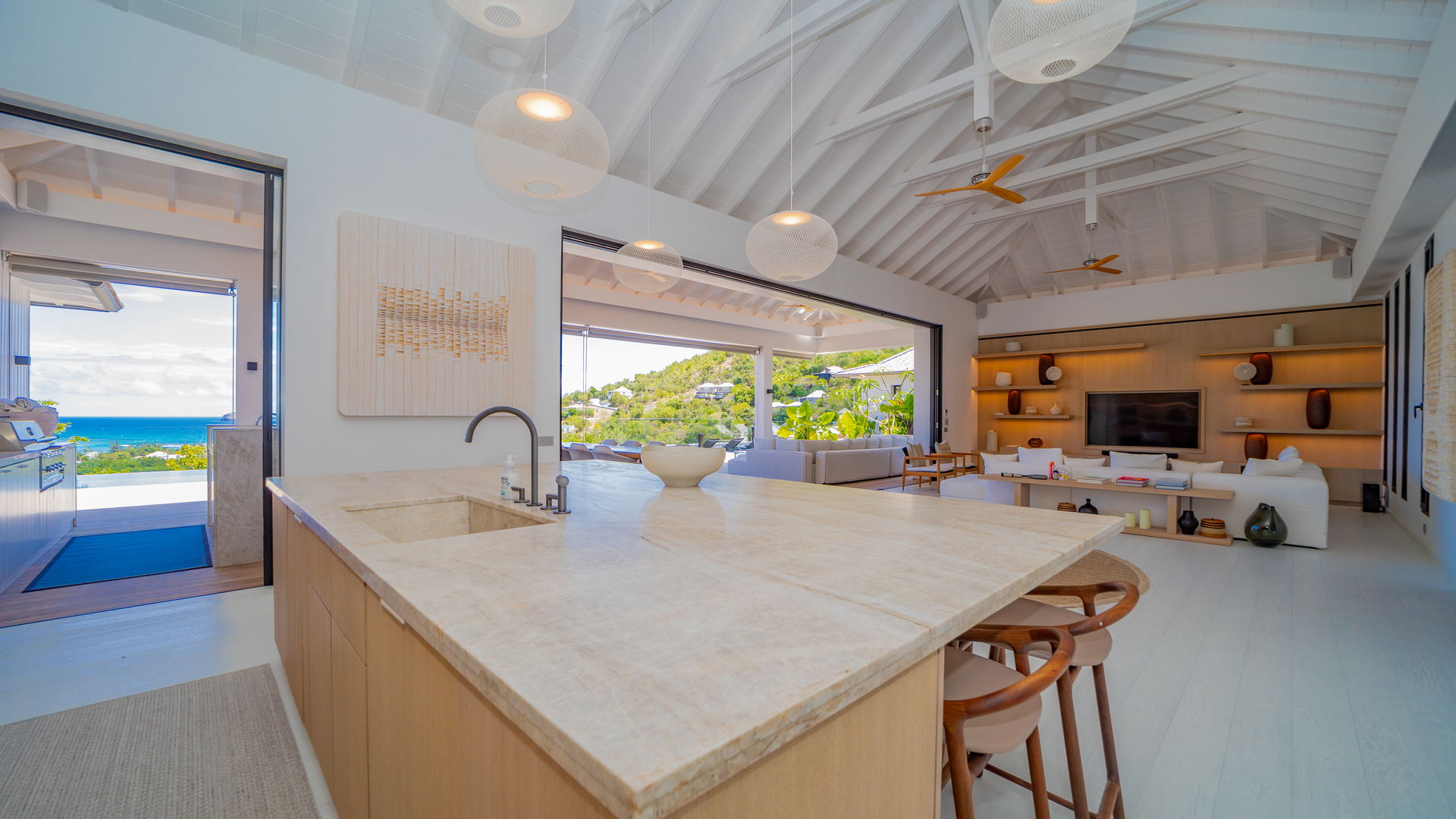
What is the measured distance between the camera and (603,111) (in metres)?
4.34

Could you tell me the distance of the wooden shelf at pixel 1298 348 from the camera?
680 cm

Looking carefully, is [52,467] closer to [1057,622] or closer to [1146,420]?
[1057,622]

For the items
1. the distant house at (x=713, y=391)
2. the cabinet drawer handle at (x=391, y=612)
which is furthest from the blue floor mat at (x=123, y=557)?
the distant house at (x=713, y=391)

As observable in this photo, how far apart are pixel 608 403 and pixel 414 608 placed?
1272cm

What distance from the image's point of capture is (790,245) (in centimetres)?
304

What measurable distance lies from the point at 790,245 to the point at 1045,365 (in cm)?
770

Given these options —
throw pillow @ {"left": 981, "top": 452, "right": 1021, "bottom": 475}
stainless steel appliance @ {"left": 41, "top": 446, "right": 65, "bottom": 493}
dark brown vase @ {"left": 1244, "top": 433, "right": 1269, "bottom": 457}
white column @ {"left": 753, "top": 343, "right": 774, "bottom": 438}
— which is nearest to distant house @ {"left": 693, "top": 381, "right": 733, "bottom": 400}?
white column @ {"left": 753, "top": 343, "right": 774, "bottom": 438}

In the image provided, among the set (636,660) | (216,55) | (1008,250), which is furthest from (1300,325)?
(216,55)

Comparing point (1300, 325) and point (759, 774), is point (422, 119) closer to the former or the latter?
point (759, 774)

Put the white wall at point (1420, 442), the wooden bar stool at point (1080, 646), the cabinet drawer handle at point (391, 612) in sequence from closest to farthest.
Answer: the cabinet drawer handle at point (391, 612)
the wooden bar stool at point (1080, 646)
the white wall at point (1420, 442)

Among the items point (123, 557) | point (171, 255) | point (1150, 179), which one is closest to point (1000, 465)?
point (1150, 179)

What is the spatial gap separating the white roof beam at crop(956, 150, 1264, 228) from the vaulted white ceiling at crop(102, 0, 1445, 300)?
0.07 ft

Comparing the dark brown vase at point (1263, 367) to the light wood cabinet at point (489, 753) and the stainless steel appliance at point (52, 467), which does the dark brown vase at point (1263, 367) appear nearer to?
the light wood cabinet at point (489, 753)

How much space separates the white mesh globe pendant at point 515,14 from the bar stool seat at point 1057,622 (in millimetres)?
1992
